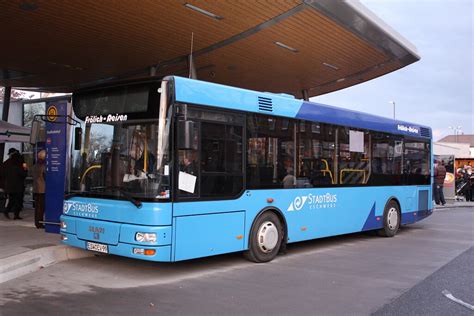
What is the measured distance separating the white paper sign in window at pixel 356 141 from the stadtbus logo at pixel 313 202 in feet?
4.18

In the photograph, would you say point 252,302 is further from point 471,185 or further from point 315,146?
point 471,185

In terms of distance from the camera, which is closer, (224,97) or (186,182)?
(186,182)

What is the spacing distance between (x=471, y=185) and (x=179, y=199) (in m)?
22.9

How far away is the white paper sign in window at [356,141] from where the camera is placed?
34.6 feet

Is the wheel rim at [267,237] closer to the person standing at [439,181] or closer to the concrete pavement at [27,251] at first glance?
the concrete pavement at [27,251]

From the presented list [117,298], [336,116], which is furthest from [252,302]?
[336,116]

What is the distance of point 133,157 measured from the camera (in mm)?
6953

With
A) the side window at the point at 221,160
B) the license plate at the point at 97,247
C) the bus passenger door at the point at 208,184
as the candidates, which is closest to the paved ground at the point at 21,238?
the license plate at the point at 97,247

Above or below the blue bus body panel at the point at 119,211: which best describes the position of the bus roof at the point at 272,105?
above

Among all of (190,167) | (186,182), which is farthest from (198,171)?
(186,182)

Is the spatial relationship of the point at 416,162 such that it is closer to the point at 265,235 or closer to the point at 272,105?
the point at 272,105

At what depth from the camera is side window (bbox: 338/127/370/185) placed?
33.6ft

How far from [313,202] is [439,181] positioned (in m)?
13.8

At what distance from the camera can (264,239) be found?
27.0 ft
